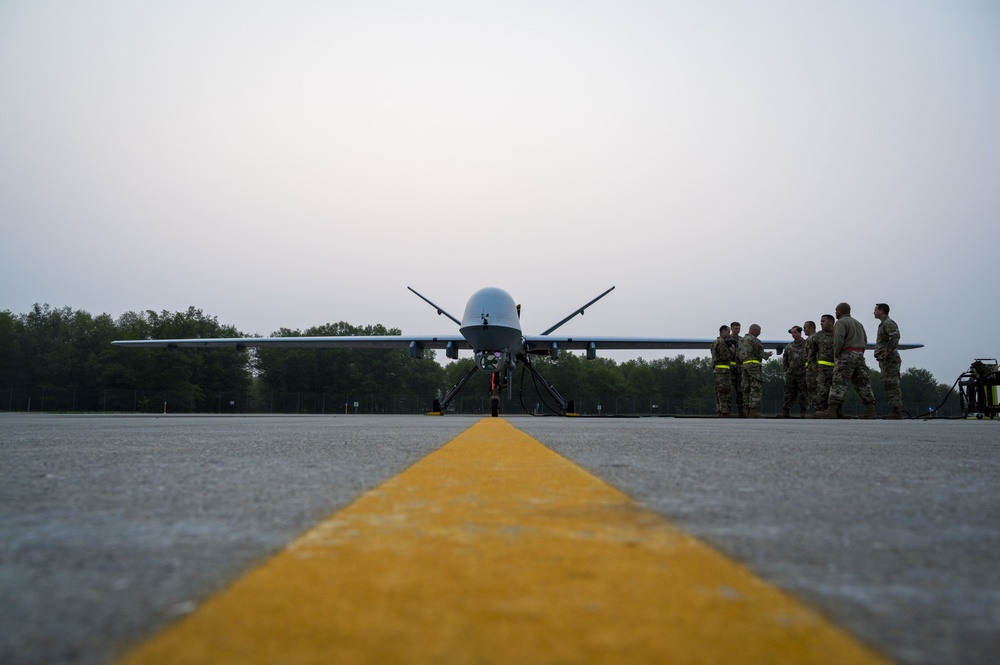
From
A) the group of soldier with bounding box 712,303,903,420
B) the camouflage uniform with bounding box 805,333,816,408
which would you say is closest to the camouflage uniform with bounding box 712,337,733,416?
the group of soldier with bounding box 712,303,903,420

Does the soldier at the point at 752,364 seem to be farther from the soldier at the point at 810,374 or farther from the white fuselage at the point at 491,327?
the white fuselage at the point at 491,327

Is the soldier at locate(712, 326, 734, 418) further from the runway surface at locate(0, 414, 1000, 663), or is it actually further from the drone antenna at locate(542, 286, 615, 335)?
the runway surface at locate(0, 414, 1000, 663)

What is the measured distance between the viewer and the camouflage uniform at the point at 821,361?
1355 centimetres

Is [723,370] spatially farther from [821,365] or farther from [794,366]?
[821,365]

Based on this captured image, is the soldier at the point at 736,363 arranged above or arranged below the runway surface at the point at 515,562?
above

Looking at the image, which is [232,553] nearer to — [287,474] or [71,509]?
[71,509]

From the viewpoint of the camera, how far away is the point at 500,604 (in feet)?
2.92

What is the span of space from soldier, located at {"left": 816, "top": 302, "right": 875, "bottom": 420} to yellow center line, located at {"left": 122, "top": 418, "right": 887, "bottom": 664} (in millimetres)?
12423

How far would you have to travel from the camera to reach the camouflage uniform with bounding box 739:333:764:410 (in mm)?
14945

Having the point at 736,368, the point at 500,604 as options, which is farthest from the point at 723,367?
the point at 500,604

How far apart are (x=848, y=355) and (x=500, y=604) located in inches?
520

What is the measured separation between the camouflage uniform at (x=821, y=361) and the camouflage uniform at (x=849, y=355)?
3.11 feet

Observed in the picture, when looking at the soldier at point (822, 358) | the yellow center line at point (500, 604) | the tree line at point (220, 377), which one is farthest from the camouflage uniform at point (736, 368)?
the tree line at point (220, 377)

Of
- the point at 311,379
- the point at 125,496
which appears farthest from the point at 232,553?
the point at 311,379
